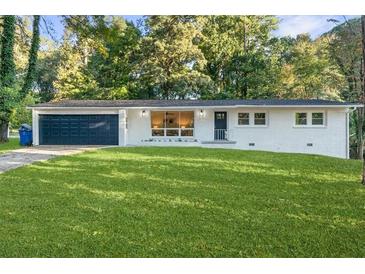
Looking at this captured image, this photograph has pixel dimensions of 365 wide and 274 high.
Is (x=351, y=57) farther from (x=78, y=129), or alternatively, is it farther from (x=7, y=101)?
(x=7, y=101)

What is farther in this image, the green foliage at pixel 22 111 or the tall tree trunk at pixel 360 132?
the tall tree trunk at pixel 360 132

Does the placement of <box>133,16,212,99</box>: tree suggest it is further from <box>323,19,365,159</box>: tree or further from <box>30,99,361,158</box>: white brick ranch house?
<box>323,19,365,159</box>: tree

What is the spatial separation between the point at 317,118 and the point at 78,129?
491 inches

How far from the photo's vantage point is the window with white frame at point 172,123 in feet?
62.5

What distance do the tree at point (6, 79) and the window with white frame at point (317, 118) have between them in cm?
1620

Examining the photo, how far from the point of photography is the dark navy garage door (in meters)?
18.0

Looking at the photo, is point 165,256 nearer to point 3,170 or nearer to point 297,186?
point 297,186

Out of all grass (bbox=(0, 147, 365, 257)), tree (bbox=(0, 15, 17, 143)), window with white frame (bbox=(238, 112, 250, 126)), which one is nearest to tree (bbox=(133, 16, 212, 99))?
window with white frame (bbox=(238, 112, 250, 126))

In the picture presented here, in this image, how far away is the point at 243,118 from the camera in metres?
18.1

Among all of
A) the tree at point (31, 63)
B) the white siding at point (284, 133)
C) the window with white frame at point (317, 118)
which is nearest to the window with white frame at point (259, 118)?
the white siding at point (284, 133)

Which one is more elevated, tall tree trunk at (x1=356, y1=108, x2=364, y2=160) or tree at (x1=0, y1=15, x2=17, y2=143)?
tree at (x1=0, y1=15, x2=17, y2=143)

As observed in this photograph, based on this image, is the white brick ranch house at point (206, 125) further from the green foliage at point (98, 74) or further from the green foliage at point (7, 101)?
the green foliage at point (98, 74)

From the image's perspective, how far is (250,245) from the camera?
4.05 m
